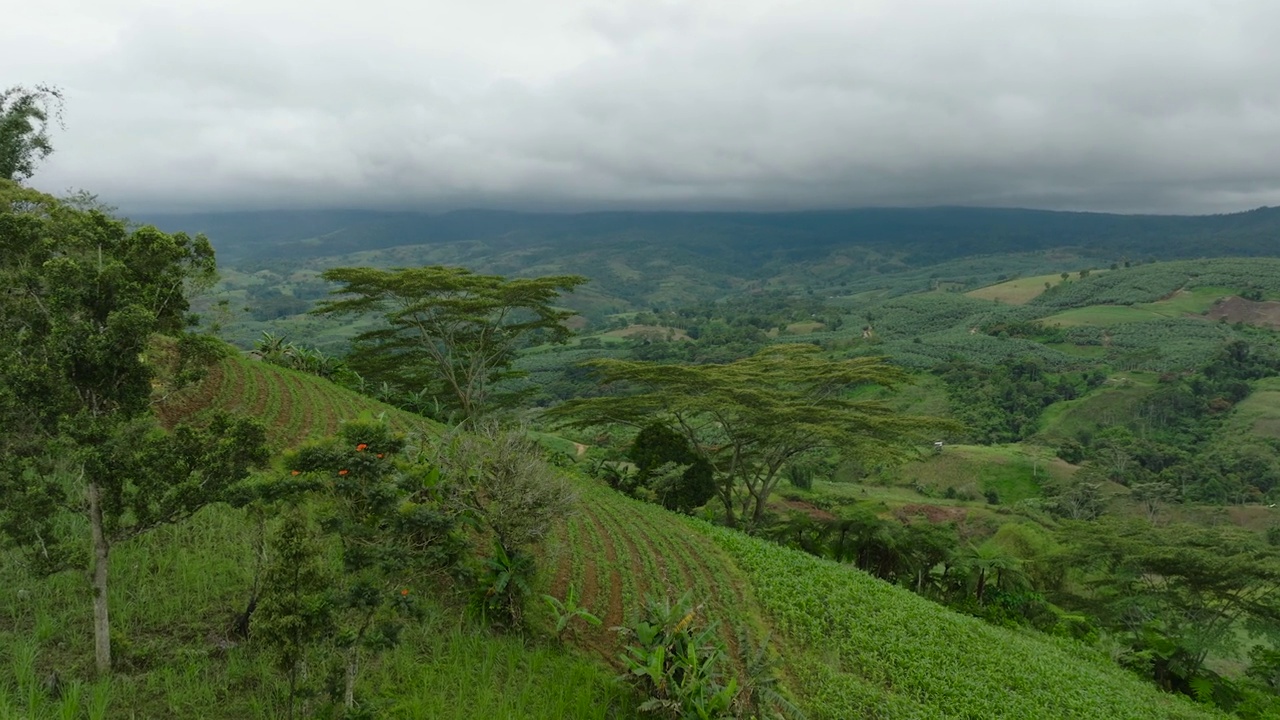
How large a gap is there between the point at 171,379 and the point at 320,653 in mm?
3544

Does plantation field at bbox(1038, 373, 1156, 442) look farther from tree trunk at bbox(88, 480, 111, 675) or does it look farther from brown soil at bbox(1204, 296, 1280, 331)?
tree trunk at bbox(88, 480, 111, 675)

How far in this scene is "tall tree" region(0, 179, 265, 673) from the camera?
599 centimetres

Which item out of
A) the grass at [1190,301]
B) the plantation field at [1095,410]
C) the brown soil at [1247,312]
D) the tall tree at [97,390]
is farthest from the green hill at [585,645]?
the grass at [1190,301]

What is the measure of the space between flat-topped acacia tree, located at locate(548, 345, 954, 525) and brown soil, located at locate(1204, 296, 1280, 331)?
592 ft

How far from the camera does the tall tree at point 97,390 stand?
5988mm

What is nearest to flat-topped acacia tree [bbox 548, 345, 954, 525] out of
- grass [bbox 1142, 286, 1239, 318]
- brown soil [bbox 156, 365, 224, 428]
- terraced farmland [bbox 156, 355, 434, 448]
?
terraced farmland [bbox 156, 355, 434, 448]

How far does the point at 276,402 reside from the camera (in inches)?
750

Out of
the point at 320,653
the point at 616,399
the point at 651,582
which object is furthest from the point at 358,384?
the point at 320,653

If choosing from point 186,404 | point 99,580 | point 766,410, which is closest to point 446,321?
point 186,404

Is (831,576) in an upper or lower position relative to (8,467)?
lower

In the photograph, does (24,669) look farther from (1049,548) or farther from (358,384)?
(1049,548)

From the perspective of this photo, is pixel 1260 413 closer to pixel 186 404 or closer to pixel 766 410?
pixel 766 410

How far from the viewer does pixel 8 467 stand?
6047 mm

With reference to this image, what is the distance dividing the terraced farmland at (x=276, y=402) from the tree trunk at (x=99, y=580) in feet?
26.8
